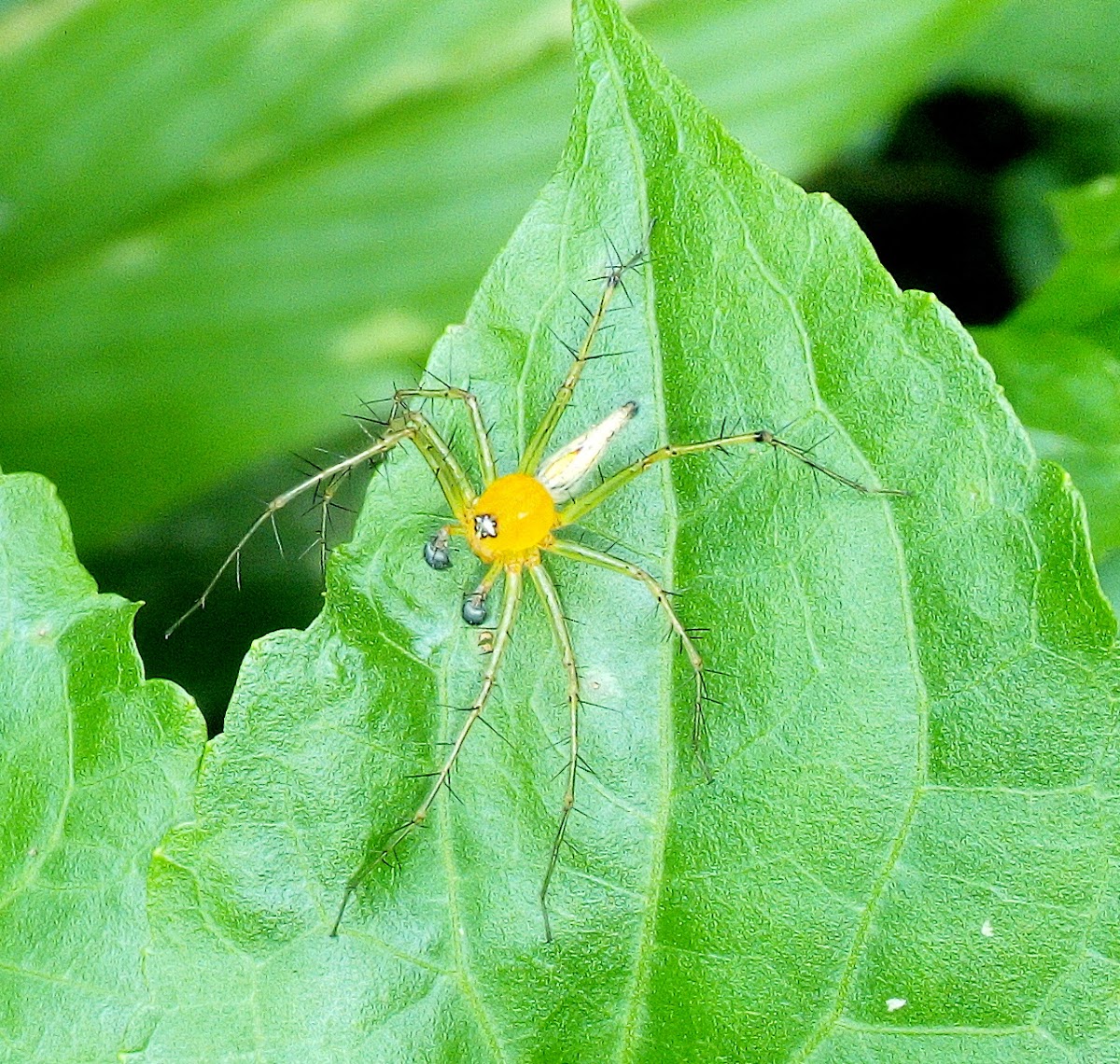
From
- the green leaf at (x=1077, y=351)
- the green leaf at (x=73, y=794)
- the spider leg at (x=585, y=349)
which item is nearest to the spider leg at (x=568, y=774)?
the spider leg at (x=585, y=349)

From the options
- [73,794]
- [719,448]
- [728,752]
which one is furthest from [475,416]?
[73,794]

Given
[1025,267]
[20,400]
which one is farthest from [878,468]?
[20,400]

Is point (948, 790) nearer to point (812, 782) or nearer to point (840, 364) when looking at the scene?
point (812, 782)

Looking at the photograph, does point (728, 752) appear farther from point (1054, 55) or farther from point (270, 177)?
point (1054, 55)

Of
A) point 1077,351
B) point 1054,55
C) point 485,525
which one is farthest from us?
point 1054,55

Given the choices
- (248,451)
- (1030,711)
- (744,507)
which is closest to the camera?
(1030,711)

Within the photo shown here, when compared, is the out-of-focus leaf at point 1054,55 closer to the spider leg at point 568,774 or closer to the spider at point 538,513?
the spider at point 538,513

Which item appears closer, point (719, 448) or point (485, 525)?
point (719, 448)

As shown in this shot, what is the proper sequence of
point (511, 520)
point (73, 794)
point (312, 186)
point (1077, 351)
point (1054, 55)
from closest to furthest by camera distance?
1. point (73, 794)
2. point (511, 520)
3. point (1077, 351)
4. point (312, 186)
5. point (1054, 55)
